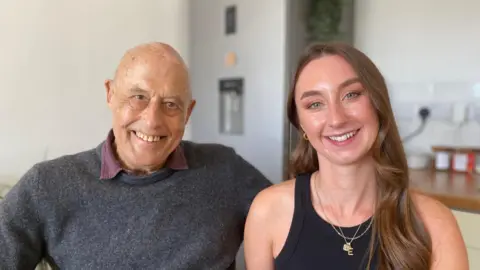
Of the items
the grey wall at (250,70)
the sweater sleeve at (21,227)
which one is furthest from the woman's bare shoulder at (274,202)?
the grey wall at (250,70)

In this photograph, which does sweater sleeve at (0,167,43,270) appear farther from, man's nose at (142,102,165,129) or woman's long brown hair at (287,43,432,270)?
woman's long brown hair at (287,43,432,270)

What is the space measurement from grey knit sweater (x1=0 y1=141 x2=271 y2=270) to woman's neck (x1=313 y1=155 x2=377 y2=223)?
0.31 meters

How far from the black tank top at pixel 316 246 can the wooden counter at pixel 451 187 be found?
38 cm

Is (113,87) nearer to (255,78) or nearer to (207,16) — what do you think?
(255,78)

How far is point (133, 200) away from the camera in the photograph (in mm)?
1186

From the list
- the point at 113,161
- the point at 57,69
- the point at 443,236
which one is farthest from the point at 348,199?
the point at 57,69

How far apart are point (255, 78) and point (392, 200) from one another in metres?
1.29

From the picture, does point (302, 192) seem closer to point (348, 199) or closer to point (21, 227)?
point (348, 199)

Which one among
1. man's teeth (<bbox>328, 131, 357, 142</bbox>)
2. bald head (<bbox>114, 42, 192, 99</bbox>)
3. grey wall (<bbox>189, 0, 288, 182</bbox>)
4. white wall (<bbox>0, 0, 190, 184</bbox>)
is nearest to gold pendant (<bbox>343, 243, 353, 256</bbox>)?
man's teeth (<bbox>328, 131, 357, 142</bbox>)

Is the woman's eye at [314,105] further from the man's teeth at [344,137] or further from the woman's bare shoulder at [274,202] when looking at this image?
the woman's bare shoulder at [274,202]

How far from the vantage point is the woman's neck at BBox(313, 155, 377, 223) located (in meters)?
1.13

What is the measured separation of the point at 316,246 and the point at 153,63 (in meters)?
0.67

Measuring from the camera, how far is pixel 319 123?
1071 mm

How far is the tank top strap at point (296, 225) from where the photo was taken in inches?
43.8
